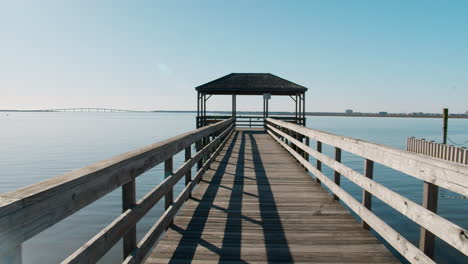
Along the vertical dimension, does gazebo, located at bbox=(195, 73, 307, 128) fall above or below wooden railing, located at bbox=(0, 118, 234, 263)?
above

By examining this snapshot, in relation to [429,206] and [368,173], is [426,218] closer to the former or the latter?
[429,206]

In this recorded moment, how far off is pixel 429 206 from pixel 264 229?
1933 mm

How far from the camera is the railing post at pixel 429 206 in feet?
7.39

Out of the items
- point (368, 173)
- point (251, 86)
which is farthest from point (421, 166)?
point (251, 86)

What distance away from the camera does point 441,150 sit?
15953 millimetres

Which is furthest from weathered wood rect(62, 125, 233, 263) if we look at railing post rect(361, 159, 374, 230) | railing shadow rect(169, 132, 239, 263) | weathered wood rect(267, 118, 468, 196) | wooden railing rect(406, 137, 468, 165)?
wooden railing rect(406, 137, 468, 165)

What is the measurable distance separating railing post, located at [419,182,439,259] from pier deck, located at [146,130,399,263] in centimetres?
68

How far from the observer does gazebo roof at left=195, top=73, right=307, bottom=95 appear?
22.0 meters

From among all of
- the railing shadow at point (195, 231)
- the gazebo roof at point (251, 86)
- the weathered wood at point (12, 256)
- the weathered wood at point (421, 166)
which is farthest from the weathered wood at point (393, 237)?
the gazebo roof at point (251, 86)

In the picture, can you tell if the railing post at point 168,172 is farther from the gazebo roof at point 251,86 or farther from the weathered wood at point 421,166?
the gazebo roof at point 251,86

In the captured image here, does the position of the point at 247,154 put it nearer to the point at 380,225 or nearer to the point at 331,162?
the point at 331,162

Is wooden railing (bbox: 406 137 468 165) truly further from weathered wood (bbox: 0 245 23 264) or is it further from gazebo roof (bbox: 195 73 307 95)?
weathered wood (bbox: 0 245 23 264)

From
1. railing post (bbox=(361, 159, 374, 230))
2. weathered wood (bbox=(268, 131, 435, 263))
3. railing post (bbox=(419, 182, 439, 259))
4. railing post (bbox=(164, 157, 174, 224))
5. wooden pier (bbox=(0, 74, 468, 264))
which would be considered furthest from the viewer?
railing post (bbox=(164, 157, 174, 224))

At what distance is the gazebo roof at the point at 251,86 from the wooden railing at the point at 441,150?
25.8 feet
